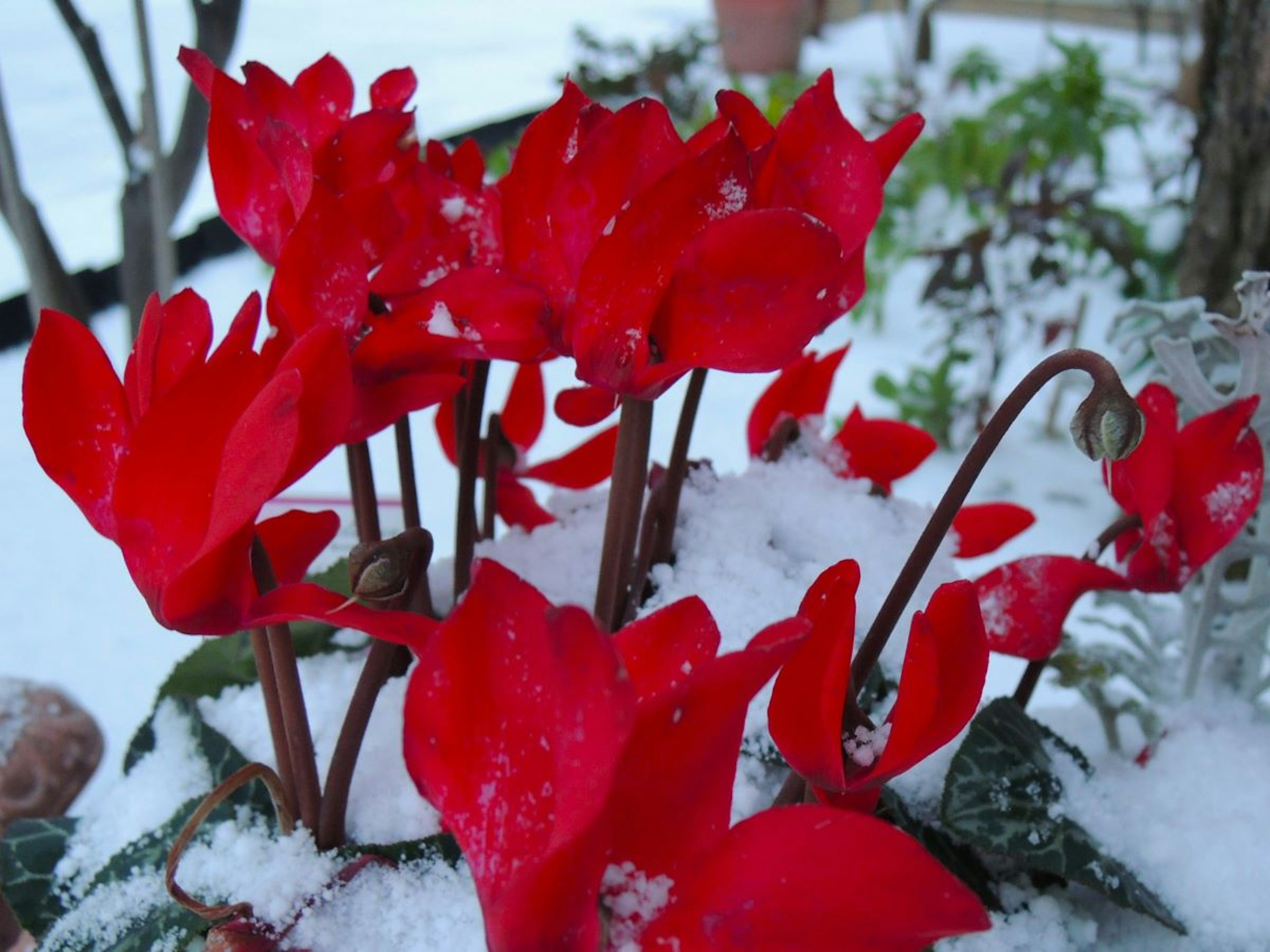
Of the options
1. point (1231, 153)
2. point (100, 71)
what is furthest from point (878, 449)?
point (100, 71)

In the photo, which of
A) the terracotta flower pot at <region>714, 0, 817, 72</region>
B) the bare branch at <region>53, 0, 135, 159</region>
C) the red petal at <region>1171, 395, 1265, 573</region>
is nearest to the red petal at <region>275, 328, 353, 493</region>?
the red petal at <region>1171, 395, 1265, 573</region>

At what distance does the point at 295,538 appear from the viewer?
1.27 ft

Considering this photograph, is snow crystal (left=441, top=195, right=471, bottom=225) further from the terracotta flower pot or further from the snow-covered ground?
the terracotta flower pot

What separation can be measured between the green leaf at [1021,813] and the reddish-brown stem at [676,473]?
0.14 m

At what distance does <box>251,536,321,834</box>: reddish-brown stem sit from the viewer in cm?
33

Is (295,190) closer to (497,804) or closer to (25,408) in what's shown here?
(25,408)

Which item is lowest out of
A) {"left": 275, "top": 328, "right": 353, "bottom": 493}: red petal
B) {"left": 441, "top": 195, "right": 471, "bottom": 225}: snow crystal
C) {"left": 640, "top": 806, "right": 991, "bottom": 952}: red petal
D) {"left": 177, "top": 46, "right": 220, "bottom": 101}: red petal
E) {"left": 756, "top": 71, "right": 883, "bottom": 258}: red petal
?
{"left": 640, "top": 806, "right": 991, "bottom": 952}: red petal

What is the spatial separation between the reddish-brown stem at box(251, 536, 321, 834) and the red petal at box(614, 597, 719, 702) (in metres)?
0.11

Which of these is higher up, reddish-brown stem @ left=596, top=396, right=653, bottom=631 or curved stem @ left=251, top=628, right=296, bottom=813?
reddish-brown stem @ left=596, top=396, right=653, bottom=631

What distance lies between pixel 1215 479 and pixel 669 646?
0.27 meters

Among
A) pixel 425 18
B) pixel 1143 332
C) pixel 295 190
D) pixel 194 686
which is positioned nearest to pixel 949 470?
pixel 1143 332

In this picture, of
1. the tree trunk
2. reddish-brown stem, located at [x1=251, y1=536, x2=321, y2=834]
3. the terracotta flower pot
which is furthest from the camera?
the terracotta flower pot

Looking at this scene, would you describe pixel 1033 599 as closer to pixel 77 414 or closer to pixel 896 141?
pixel 896 141

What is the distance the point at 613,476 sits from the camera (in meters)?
0.36
